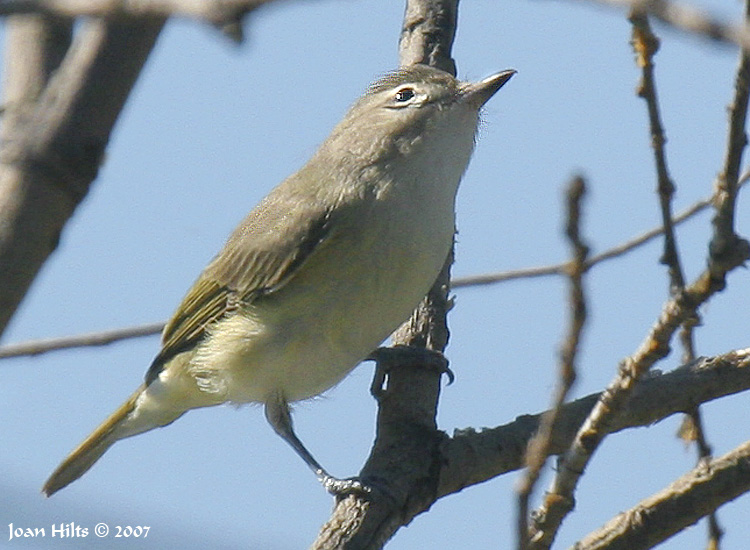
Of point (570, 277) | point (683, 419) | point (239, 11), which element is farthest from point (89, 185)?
point (683, 419)

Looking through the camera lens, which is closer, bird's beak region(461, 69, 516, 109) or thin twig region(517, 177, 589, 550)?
thin twig region(517, 177, 589, 550)

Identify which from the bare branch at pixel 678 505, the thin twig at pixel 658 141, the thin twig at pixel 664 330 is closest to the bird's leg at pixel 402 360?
the bare branch at pixel 678 505

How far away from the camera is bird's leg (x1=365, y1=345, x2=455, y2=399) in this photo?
14.4 ft

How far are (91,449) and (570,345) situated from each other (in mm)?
4374

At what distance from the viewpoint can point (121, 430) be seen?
18.0 feet

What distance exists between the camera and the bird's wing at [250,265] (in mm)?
4586

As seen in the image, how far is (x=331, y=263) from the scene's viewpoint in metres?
4.46

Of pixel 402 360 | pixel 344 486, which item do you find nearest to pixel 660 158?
pixel 344 486

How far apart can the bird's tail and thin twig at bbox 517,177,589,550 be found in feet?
13.1

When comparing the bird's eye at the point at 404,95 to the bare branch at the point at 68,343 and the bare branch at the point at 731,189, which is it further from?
the bare branch at the point at 731,189

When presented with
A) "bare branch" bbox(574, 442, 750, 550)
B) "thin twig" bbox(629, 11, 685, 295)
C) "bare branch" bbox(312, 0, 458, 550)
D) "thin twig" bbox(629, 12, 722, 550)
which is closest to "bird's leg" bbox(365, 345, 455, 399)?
"bare branch" bbox(312, 0, 458, 550)

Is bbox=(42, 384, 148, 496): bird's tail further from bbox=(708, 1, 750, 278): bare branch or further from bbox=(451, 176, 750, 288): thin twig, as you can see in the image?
bbox=(708, 1, 750, 278): bare branch

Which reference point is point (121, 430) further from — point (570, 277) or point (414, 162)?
point (570, 277)

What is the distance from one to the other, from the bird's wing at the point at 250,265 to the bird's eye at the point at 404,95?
68 centimetres
